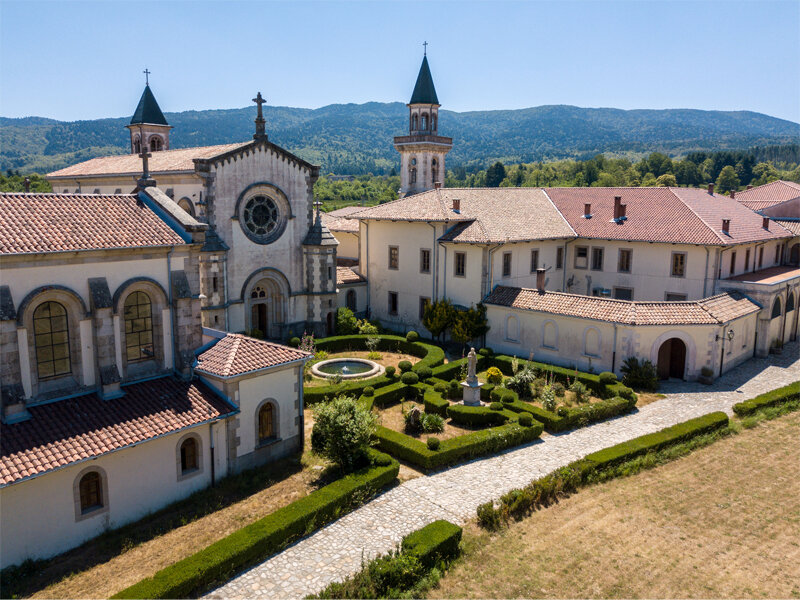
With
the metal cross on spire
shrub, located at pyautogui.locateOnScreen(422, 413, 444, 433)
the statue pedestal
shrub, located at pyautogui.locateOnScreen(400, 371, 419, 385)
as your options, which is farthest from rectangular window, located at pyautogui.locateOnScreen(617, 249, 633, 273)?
the metal cross on spire

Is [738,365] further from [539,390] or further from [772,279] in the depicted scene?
[539,390]

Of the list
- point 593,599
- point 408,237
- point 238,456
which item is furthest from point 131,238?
point 408,237

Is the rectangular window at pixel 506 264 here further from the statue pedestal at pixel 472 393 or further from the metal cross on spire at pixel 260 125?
the metal cross on spire at pixel 260 125

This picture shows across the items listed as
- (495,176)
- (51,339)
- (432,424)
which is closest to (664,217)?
(432,424)

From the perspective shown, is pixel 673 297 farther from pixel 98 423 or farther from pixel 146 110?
pixel 146 110

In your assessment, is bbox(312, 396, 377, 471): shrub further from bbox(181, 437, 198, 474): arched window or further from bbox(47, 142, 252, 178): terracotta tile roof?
bbox(47, 142, 252, 178): terracotta tile roof
